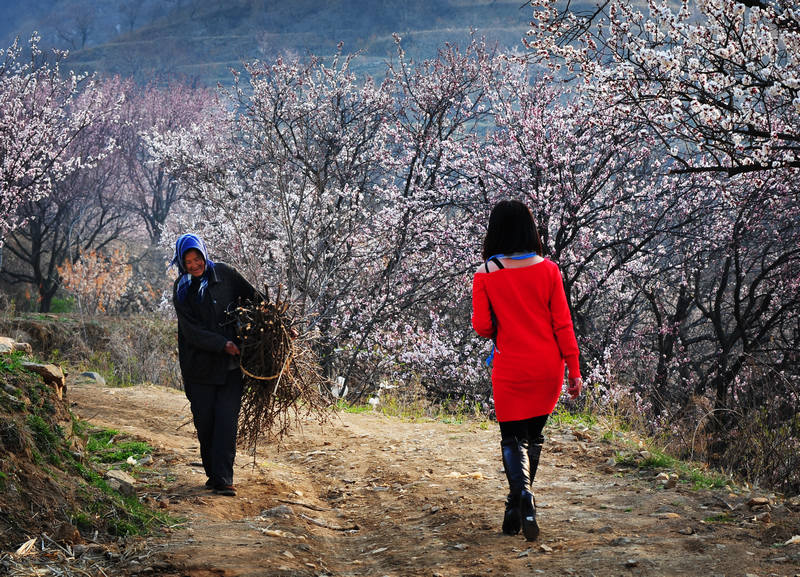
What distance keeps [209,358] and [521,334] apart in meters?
2.46

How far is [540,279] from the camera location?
434 cm

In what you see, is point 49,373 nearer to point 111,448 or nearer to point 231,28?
point 111,448

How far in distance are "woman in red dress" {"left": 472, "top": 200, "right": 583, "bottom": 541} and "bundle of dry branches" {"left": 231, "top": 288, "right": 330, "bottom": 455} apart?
72.8 inches

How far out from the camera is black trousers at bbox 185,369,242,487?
5504 millimetres

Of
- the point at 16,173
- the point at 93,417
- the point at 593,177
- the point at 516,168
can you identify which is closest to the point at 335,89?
the point at 516,168

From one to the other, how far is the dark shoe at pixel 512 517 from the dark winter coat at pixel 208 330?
2.34 m

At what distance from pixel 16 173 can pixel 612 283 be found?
13833 millimetres

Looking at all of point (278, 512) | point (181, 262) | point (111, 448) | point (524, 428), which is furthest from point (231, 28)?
point (524, 428)

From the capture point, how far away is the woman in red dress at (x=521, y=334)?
14.1ft

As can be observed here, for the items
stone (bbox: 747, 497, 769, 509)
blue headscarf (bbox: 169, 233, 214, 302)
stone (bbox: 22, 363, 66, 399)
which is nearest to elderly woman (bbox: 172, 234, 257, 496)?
blue headscarf (bbox: 169, 233, 214, 302)

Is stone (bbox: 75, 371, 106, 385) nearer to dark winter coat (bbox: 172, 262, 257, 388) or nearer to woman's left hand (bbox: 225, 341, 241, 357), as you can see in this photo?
dark winter coat (bbox: 172, 262, 257, 388)

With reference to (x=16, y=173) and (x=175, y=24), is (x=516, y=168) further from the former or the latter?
(x=175, y=24)

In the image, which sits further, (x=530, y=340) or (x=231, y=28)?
(x=231, y=28)

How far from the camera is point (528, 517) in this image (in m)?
4.21
